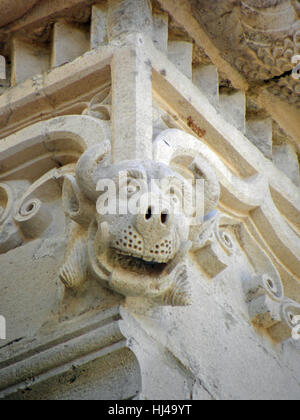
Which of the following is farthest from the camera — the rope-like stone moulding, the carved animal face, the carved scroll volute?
the rope-like stone moulding

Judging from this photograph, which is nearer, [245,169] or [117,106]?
[117,106]

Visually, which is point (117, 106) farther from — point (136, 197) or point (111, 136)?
point (136, 197)

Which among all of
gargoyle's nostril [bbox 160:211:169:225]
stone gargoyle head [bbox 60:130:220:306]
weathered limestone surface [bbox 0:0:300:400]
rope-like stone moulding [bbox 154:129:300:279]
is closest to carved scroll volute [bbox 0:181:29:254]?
weathered limestone surface [bbox 0:0:300:400]

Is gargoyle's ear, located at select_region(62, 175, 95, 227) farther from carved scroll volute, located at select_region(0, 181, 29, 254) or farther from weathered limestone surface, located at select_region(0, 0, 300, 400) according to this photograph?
carved scroll volute, located at select_region(0, 181, 29, 254)

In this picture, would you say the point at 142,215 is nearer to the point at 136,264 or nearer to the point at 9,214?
the point at 136,264

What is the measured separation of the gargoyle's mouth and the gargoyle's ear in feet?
0.79

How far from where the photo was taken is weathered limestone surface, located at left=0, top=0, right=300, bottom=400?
3.55m

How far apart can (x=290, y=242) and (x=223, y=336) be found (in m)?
0.76

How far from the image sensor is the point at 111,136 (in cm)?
400

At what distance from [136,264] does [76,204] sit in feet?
1.18

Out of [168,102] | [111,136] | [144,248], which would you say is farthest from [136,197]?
[168,102]

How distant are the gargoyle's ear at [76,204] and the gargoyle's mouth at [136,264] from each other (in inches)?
9.5

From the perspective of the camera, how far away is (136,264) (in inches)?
141

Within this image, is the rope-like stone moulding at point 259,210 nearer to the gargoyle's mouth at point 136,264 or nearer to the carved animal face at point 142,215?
the carved animal face at point 142,215
